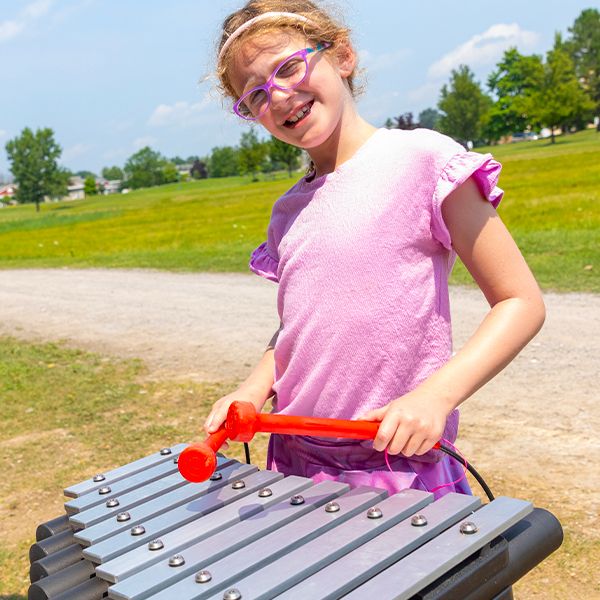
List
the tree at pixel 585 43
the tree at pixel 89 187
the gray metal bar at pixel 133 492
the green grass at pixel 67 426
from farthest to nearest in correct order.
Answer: the tree at pixel 89 187, the tree at pixel 585 43, the green grass at pixel 67 426, the gray metal bar at pixel 133 492

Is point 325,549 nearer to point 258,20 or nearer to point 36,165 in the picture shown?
point 258,20

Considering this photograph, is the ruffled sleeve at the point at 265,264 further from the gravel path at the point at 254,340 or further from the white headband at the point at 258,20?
the gravel path at the point at 254,340

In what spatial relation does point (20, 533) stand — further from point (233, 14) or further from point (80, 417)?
point (233, 14)

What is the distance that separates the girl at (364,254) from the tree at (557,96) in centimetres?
7043

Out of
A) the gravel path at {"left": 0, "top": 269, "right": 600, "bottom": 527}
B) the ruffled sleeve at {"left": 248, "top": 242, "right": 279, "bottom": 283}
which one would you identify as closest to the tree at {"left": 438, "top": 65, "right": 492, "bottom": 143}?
the gravel path at {"left": 0, "top": 269, "right": 600, "bottom": 527}

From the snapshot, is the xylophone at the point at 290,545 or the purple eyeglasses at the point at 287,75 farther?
the purple eyeglasses at the point at 287,75

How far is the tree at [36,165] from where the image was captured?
86438 millimetres

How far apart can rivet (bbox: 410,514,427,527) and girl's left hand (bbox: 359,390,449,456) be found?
0.14 meters

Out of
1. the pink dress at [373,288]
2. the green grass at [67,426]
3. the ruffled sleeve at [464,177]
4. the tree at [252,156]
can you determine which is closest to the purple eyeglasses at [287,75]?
the pink dress at [373,288]

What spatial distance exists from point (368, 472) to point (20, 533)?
285 centimetres

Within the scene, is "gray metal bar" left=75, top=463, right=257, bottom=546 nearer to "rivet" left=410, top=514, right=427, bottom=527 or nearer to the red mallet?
the red mallet

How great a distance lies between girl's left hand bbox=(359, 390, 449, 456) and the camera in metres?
1.84

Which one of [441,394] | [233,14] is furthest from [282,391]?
[233,14]

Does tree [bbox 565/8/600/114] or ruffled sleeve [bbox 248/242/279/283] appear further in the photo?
tree [bbox 565/8/600/114]
